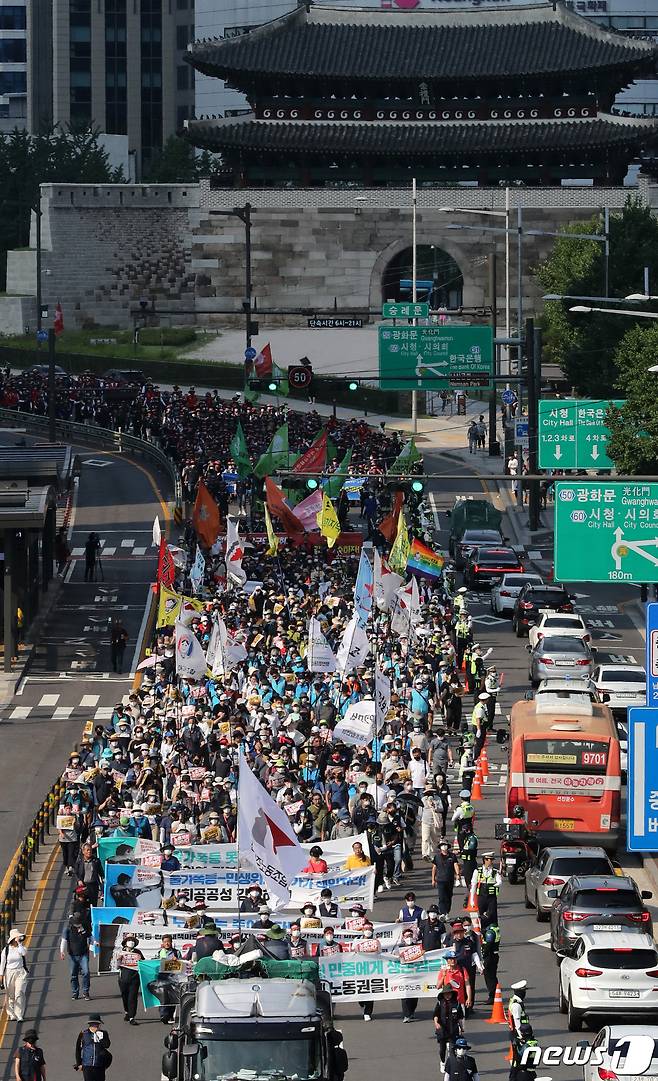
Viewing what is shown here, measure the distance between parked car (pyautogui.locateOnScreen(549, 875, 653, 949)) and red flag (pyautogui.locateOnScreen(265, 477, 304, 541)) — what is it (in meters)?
26.6

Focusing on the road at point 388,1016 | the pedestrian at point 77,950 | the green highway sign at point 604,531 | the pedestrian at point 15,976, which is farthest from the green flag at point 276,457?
the pedestrian at point 15,976

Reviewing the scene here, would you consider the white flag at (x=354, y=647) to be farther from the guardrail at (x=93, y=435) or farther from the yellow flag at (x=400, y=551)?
the guardrail at (x=93, y=435)

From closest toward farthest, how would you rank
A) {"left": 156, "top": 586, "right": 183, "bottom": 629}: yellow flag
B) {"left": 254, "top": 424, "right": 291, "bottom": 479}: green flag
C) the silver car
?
{"left": 156, "top": 586, "right": 183, "bottom": 629}: yellow flag → the silver car → {"left": 254, "top": 424, "right": 291, "bottom": 479}: green flag

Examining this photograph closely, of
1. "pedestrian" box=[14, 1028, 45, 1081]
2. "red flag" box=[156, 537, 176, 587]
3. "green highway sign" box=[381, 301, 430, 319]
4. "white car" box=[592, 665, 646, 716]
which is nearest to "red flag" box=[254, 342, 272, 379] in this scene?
"green highway sign" box=[381, 301, 430, 319]

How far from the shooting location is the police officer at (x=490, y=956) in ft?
96.2

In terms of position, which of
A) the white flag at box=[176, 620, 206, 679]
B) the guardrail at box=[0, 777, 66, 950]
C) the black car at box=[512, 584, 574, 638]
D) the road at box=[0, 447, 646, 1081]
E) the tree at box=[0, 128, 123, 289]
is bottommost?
the road at box=[0, 447, 646, 1081]

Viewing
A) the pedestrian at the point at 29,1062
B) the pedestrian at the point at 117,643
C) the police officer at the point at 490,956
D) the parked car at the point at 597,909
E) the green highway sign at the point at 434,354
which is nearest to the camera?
the pedestrian at the point at 29,1062

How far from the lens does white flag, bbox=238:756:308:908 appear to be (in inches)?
1131

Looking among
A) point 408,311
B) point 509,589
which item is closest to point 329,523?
point 509,589

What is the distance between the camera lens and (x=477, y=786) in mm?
41562

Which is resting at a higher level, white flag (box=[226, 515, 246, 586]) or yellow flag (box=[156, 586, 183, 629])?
white flag (box=[226, 515, 246, 586])

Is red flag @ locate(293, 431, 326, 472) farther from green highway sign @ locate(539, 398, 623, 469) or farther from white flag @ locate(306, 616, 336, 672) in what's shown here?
white flag @ locate(306, 616, 336, 672)

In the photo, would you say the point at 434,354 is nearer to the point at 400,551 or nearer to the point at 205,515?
the point at 205,515

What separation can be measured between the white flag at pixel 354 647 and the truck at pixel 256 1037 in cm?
2059
